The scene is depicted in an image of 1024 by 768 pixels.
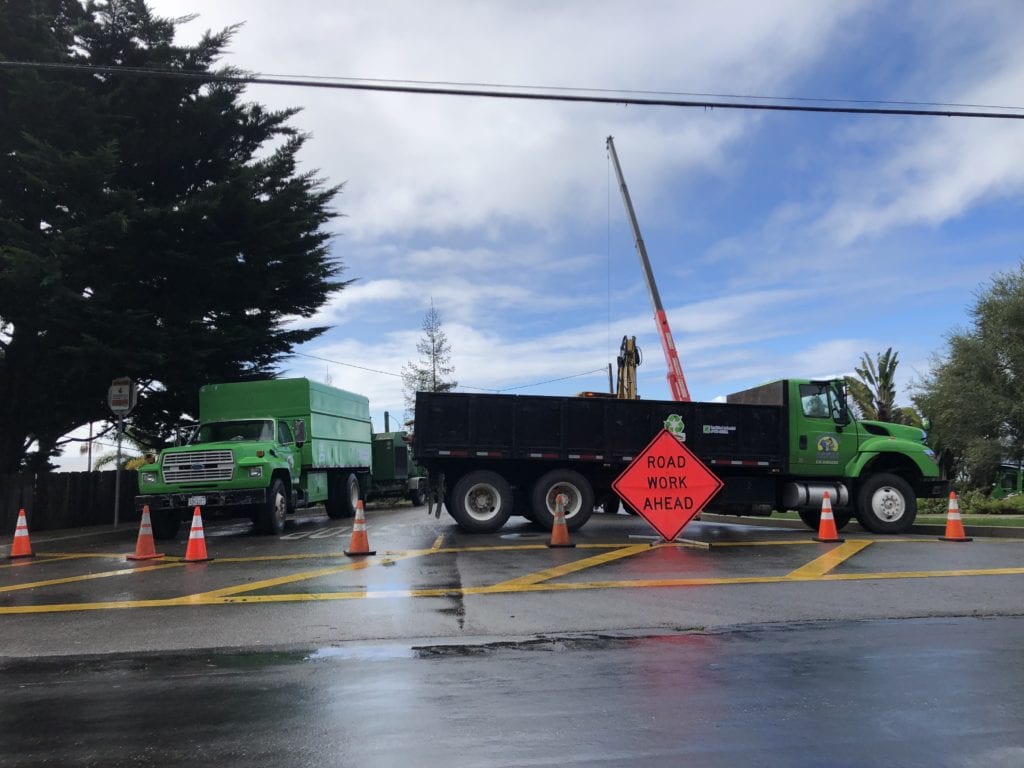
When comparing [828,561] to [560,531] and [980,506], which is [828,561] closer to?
[560,531]

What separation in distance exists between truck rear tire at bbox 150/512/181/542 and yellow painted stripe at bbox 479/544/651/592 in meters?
7.90

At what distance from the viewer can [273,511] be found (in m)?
14.3

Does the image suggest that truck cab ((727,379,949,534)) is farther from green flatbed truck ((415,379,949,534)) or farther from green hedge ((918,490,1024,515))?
green hedge ((918,490,1024,515))

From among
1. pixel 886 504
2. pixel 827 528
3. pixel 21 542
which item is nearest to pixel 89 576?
pixel 21 542

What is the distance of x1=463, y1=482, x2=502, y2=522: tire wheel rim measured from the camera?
1377cm

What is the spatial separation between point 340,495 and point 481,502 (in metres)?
6.62

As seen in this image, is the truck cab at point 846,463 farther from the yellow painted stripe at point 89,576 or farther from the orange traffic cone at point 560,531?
the yellow painted stripe at point 89,576

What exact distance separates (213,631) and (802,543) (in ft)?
29.6

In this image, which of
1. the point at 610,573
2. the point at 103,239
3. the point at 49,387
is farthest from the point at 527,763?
the point at 49,387

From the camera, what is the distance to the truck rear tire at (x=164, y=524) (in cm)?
1410

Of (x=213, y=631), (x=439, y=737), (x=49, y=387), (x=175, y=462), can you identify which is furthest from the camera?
(x=49, y=387)

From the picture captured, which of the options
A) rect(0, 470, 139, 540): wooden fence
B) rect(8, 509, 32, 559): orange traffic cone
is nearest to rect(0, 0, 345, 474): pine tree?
rect(0, 470, 139, 540): wooden fence

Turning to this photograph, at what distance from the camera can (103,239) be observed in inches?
651

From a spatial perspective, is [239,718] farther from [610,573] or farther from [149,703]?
[610,573]
